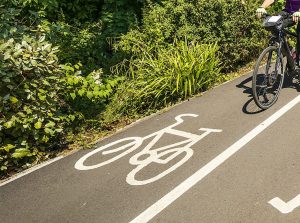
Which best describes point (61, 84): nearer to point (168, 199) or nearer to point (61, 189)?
point (61, 189)

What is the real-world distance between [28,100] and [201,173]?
2.49 meters

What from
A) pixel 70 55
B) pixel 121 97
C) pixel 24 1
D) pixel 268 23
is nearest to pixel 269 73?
pixel 268 23

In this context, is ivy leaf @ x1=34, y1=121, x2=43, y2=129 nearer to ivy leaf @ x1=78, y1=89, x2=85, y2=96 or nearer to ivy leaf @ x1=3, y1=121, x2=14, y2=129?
ivy leaf @ x1=3, y1=121, x2=14, y2=129

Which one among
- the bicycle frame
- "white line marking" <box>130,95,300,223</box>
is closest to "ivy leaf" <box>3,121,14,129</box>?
"white line marking" <box>130,95,300,223</box>

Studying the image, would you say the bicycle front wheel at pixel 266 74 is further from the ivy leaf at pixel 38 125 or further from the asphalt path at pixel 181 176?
the ivy leaf at pixel 38 125

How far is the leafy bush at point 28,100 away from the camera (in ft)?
15.0

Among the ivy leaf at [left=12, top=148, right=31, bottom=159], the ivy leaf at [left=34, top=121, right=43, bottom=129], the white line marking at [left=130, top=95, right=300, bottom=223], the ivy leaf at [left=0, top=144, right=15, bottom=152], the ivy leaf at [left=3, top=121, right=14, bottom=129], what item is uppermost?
the ivy leaf at [left=3, top=121, right=14, bottom=129]

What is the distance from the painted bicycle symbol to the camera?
4.24 metres

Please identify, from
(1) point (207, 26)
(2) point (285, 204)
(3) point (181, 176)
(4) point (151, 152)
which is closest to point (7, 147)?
(4) point (151, 152)

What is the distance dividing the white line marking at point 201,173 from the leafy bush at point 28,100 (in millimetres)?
2029

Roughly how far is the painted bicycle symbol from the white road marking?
4.07ft

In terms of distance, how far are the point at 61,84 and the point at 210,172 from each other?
2.52m

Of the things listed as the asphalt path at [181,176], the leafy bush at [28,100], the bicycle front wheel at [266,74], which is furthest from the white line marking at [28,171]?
the bicycle front wheel at [266,74]

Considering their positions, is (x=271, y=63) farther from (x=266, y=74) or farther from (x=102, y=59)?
(x=102, y=59)
